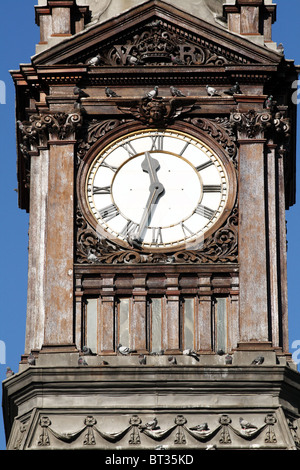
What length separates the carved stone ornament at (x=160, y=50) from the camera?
79.8 m

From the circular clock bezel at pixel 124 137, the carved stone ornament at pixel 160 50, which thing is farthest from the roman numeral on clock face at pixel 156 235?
the carved stone ornament at pixel 160 50

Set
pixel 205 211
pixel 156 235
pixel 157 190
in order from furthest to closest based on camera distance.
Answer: pixel 157 190 → pixel 205 211 → pixel 156 235

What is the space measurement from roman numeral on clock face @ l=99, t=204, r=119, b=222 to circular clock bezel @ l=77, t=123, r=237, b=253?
251 mm

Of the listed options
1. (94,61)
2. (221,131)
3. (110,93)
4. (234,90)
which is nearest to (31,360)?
(110,93)

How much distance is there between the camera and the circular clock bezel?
7788cm

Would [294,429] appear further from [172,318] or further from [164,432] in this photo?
[172,318]

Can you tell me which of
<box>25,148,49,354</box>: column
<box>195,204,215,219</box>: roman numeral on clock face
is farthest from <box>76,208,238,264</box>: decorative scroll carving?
<box>25,148,49,354</box>: column

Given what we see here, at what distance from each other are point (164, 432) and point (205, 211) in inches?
240

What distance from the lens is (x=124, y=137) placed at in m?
79.2

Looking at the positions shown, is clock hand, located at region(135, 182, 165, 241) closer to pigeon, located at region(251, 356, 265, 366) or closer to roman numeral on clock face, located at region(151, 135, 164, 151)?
roman numeral on clock face, located at region(151, 135, 164, 151)

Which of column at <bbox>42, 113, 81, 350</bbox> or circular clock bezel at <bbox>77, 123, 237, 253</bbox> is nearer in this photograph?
column at <bbox>42, 113, 81, 350</bbox>

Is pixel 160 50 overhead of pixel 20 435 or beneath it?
overhead

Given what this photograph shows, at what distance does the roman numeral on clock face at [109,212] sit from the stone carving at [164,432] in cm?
546
